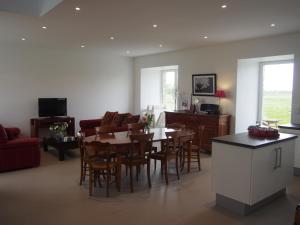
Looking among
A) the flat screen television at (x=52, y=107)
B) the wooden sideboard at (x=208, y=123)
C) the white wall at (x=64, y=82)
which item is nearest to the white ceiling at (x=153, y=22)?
the white wall at (x=64, y=82)

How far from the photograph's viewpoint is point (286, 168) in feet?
13.0

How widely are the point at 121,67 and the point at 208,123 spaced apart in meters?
4.34

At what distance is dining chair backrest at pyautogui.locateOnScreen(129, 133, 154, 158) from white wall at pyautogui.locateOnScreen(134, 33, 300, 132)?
3243 mm

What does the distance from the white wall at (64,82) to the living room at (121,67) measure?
0.03 m

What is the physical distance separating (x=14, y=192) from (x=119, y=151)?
69.3 inches

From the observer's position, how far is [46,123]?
780 centimetres

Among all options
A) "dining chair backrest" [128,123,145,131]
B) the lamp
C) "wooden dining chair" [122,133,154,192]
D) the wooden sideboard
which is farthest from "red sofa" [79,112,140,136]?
"wooden dining chair" [122,133,154,192]

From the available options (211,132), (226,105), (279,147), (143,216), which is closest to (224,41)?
(226,105)

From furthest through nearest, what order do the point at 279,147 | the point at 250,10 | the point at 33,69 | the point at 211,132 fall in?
the point at 33,69
the point at 211,132
the point at 250,10
the point at 279,147

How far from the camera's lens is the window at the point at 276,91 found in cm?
640

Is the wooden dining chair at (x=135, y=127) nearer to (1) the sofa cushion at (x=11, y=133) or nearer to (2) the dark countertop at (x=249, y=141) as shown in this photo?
(2) the dark countertop at (x=249, y=141)

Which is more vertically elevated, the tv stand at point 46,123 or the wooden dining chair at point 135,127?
the wooden dining chair at point 135,127

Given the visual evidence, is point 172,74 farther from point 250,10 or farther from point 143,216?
point 143,216

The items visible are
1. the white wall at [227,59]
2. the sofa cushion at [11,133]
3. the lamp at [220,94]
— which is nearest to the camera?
the white wall at [227,59]
